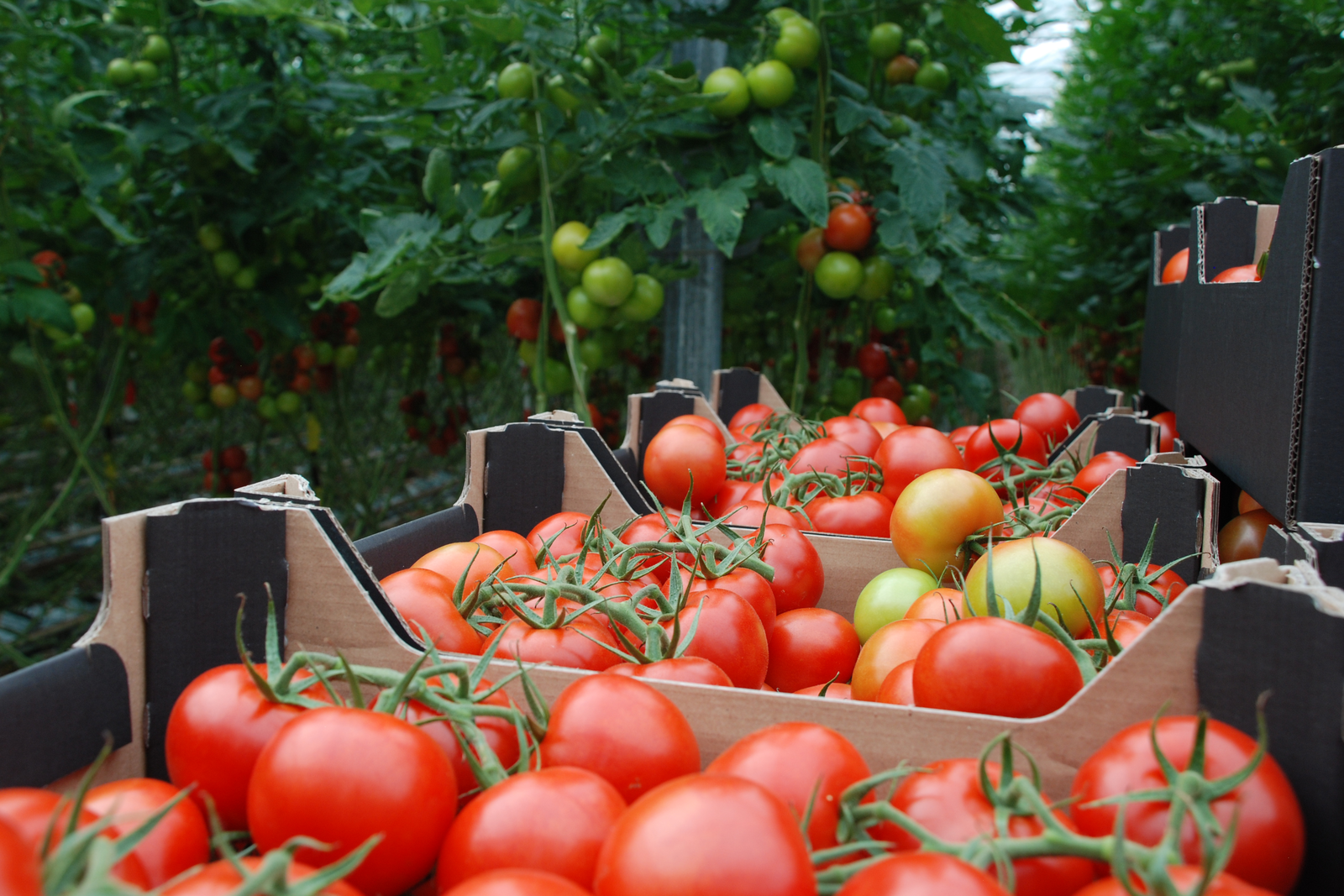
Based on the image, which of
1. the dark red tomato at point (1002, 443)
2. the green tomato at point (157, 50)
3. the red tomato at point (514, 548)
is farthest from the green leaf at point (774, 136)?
the green tomato at point (157, 50)

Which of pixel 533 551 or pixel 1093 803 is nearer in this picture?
pixel 1093 803

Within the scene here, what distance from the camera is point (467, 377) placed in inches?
148

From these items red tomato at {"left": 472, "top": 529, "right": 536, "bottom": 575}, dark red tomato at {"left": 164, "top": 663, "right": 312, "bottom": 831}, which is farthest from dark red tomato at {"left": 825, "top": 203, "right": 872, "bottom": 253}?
dark red tomato at {"left": 164, "top": 663, "right": 312, "bottom": 831}

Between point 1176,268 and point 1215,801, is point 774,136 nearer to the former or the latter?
point 1176,268

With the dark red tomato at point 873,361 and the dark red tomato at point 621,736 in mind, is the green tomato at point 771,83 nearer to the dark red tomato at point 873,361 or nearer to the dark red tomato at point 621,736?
the dark red tomato at point 873,361

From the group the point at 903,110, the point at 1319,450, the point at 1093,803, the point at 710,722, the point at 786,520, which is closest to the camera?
the point at 1093,803

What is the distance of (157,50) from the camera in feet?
9.27

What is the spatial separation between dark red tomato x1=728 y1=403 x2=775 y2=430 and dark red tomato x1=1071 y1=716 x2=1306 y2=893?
1.52 metres

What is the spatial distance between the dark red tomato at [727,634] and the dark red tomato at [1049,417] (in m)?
1.22

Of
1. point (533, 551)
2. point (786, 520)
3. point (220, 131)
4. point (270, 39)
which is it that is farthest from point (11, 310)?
point (786, 520)

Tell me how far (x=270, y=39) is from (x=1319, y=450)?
3066mm

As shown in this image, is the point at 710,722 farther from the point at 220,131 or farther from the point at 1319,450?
the point at 220,131

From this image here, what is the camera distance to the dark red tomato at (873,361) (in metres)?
2.84

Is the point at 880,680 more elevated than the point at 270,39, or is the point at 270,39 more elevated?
the point at 270,39
